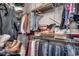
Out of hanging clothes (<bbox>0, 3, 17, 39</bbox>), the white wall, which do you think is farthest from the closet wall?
hanging clothes (<bbox>0, 3, 17, 39</bbox>)

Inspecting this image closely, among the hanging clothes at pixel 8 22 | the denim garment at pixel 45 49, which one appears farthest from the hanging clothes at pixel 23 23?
the denim garment at pixel 45 49

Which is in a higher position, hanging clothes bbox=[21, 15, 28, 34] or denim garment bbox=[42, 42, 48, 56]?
hanging clothes bbox=[21, 15, 28, 34]

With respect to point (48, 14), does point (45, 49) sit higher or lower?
lower

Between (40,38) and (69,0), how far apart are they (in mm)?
438

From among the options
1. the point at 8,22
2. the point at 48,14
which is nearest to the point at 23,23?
the point at 8,22

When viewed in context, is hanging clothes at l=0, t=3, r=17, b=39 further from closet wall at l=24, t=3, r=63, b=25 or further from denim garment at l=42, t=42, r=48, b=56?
denim garment at l=42, t=42, r=48, b=56

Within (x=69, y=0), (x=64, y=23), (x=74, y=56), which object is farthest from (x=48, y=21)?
(x=74, y=56)

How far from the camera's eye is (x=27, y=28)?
1.05 m

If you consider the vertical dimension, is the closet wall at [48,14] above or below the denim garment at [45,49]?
above

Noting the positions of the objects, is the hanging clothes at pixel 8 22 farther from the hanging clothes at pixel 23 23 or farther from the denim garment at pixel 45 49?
the denim garment at pixel 45 49

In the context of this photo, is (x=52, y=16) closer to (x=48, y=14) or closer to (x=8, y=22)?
(x=48, y=14)

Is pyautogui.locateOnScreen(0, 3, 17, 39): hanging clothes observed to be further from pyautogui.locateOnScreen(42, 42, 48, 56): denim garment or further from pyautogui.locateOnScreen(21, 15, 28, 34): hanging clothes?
pyautogui.locateOnScreen(42, 42, 48, 56): denim garment

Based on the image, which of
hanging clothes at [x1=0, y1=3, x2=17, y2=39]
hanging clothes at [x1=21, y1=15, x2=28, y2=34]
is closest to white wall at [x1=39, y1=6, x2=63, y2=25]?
hanging clothes at [x1=21, y1=15, x2=28, y2=34]

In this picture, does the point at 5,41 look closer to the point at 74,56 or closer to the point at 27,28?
the point at 27,28
